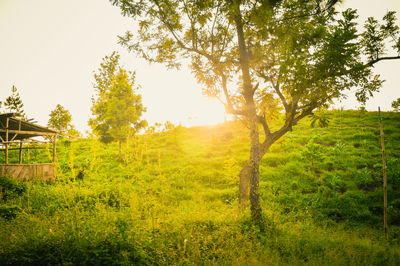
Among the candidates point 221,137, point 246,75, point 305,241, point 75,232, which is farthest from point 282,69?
point 221,137

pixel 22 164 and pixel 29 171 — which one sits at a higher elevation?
pixel 22 164

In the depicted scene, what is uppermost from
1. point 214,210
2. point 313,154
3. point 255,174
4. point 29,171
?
point 313,154

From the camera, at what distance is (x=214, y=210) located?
8383 millimetres

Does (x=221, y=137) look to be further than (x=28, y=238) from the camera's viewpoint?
Yes

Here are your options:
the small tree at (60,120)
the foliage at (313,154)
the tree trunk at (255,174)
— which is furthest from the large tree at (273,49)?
the small tree at (60,120)

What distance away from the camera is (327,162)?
14.2 m

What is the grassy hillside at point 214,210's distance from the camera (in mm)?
4137

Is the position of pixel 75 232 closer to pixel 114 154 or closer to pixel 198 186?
pixel 198 186

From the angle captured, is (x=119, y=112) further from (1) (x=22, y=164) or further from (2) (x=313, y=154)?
(2) (x=313, y=154)

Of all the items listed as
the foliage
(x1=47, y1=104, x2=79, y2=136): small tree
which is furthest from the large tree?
(x1=47, y1=104, x2=79, y2=136): small tree

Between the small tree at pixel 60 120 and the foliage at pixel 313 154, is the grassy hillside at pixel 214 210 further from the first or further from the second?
the small tree at pixel 60 120

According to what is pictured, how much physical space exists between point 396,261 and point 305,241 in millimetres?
2159

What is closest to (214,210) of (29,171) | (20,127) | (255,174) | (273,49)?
(255,174)

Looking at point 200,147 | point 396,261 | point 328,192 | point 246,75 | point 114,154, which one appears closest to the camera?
point 396,261
